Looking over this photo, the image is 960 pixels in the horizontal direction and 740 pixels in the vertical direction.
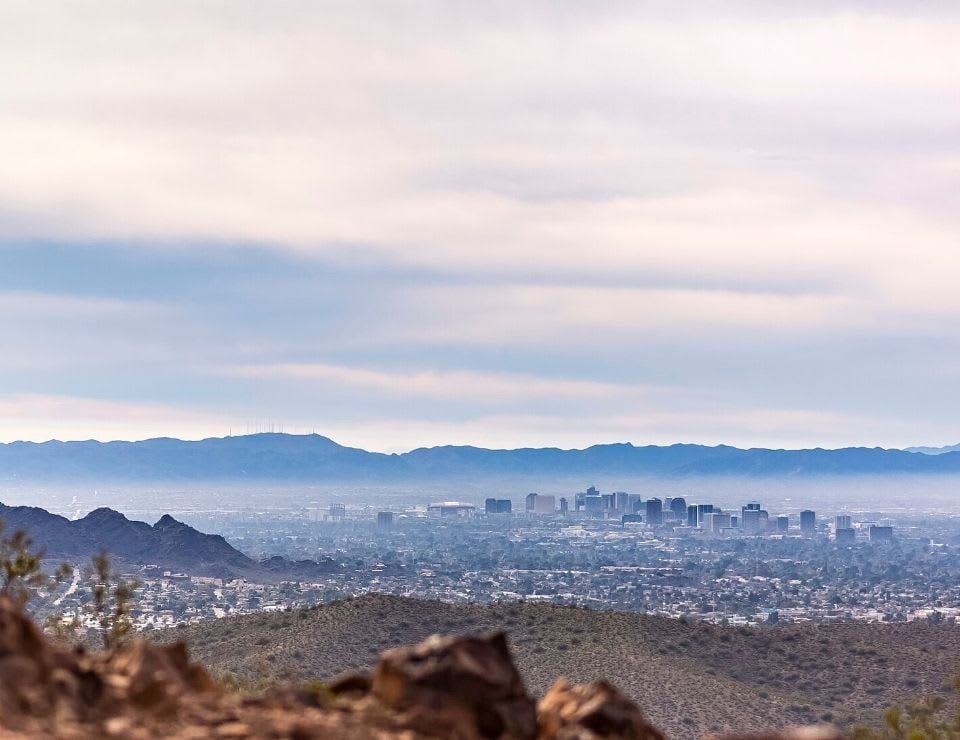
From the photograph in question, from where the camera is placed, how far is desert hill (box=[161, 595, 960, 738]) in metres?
82.1

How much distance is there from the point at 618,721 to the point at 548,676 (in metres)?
67.7

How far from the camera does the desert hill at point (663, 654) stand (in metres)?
82.1

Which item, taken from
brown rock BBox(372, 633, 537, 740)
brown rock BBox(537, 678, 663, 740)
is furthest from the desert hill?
brown rock BBox(372, 633, 537, 740)

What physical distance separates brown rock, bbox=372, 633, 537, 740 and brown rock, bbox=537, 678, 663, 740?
46 cm

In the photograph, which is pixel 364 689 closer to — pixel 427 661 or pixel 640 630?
pixel 427 661

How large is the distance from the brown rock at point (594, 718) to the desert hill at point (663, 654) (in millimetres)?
52047

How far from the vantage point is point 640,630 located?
104 m

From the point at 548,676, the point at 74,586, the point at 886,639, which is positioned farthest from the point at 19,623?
the point at 74,586

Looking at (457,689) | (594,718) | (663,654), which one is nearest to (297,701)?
(457,689)

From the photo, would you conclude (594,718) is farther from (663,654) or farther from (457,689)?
(663,654)

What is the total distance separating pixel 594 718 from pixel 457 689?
2.05 m

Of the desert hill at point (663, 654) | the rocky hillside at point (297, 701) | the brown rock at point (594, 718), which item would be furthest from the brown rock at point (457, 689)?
the desert hill at point (663, 654)

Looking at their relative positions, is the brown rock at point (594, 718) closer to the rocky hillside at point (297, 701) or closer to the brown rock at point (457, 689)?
the rocky hillside at point (297, 701)

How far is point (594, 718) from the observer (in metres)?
21.3
